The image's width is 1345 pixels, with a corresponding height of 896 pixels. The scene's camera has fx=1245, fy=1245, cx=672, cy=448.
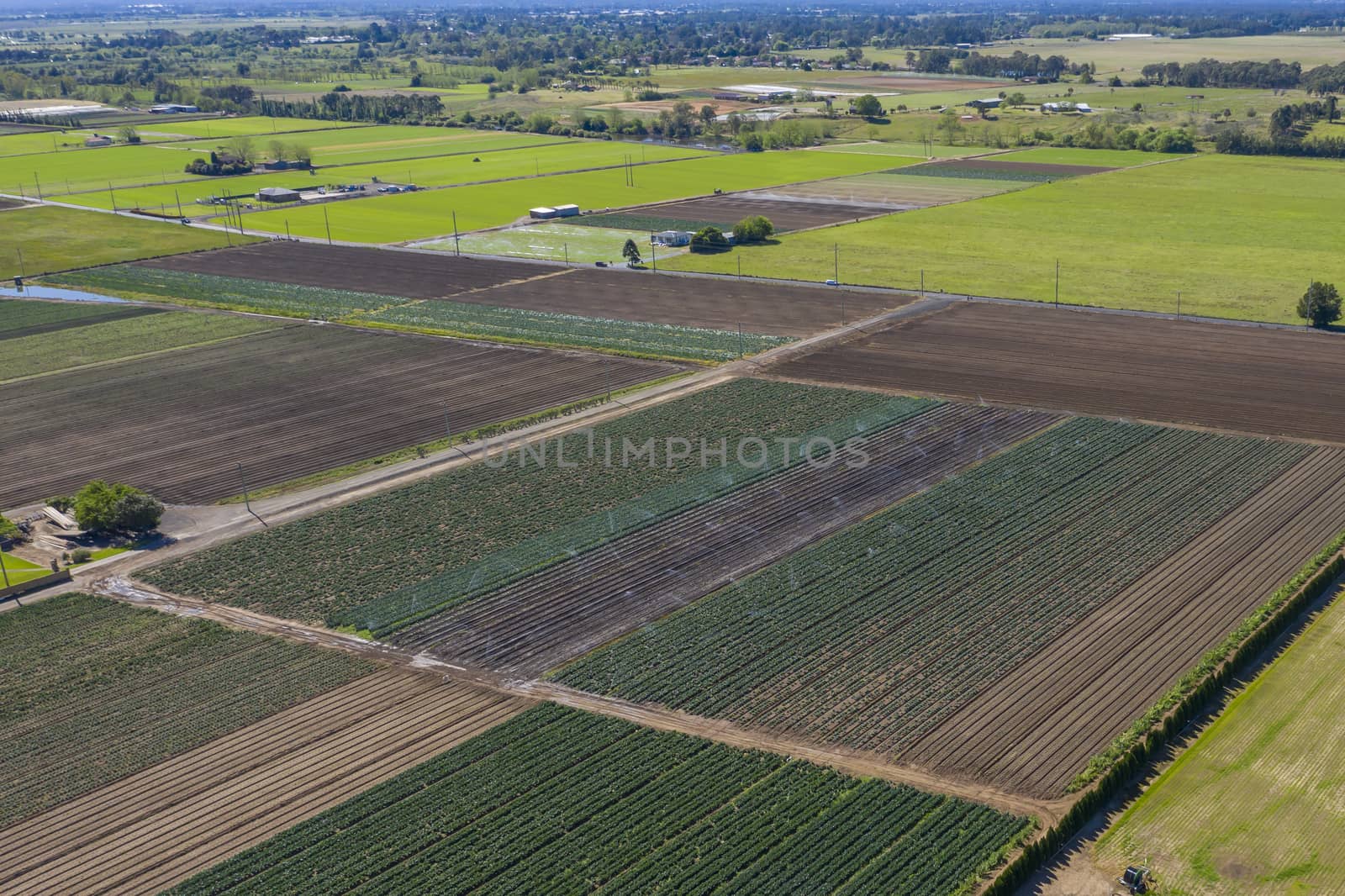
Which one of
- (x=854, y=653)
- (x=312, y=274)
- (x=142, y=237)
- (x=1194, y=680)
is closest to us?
(x=1194, y=680)

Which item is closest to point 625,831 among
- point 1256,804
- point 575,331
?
point 1256,804

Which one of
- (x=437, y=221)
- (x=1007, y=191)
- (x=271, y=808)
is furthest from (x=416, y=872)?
(x=1007, y=191)

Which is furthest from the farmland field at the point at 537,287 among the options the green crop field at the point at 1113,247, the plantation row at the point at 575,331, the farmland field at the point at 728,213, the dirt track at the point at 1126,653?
the dirt track at the point at 1126,653

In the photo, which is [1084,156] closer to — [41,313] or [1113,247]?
[1113,247]

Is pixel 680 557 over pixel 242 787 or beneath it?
over

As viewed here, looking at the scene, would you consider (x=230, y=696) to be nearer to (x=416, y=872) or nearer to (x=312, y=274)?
(x=416, y=872)

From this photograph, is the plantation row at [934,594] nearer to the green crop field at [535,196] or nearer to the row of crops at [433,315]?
the row of crops at [433,315]
